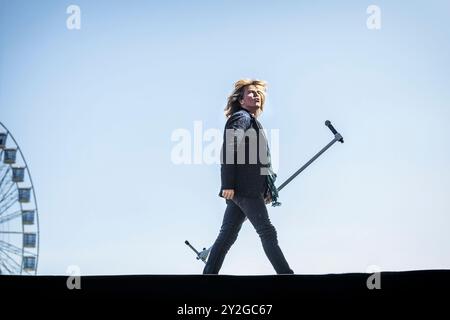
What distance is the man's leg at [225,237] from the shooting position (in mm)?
6137

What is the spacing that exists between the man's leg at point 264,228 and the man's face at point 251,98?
937mm

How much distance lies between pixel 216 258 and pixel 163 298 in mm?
1793

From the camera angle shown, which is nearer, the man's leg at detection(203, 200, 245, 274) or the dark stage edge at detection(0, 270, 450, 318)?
the dark stage edge at detection(0, 270, 450, 318)

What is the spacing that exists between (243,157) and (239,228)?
66 cm

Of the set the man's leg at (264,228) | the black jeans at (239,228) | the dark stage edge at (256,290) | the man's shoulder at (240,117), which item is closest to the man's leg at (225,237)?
the black jeans at (239,228)

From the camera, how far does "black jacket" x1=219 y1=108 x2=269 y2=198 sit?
6.28 metres

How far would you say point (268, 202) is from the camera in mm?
6531

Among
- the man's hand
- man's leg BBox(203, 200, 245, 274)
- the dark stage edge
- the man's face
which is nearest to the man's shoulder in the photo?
the man's face

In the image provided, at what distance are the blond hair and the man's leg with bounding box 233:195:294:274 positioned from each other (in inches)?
37.6

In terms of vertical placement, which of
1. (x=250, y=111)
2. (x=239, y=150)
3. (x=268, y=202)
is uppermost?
(x=250, y=111)

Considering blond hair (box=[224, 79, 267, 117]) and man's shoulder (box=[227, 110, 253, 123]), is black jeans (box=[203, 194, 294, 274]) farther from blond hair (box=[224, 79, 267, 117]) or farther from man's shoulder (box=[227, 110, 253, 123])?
blond hair (box=[224, 79, 267, 117])
